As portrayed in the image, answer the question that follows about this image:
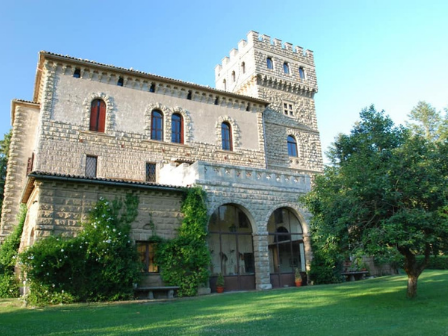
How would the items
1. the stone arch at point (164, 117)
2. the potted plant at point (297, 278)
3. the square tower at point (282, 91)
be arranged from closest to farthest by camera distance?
the potted plant at point (297, 278)
the stone arch at point (164, 117)
the square tower at point (282, 91)

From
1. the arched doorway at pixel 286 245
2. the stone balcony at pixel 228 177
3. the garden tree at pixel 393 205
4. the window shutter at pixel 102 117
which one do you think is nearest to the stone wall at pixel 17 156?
the window shutter at pixel 102 117

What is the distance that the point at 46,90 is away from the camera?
19312 millimetres

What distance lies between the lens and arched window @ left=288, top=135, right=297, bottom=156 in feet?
92.1

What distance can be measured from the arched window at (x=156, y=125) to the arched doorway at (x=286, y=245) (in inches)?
→ 312

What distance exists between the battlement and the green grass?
21.7m

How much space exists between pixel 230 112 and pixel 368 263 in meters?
12.8

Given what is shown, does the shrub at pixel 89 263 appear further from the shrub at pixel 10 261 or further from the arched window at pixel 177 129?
the arched window at pixel 177 129

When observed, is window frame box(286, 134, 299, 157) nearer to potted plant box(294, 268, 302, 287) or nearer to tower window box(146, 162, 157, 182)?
potted plant box(294, 268, 302, 287)

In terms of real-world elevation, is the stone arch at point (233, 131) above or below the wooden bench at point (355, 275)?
above

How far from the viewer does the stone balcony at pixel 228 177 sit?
698 inches

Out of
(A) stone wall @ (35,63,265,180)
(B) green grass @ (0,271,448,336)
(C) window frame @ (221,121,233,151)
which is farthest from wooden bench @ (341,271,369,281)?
(C) window frame @ (221,121,233,151)

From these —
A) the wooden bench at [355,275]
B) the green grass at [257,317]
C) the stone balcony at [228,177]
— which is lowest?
the green grass at [257,317]

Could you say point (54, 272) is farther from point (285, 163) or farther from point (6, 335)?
point (285, 163)

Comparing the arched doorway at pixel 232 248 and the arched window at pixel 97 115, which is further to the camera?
the arched window at pixel 97 115
